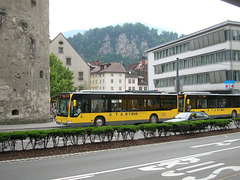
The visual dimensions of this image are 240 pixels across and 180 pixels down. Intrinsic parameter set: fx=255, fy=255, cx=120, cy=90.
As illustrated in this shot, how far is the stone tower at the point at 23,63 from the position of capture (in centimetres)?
2683

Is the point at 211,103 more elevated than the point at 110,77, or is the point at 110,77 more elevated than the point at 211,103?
the point at 110,77

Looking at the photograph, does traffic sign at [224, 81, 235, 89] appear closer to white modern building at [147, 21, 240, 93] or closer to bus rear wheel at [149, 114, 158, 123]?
white modern building at [147, 21, 240, 93]

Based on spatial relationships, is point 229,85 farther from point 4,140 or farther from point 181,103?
point 4,140

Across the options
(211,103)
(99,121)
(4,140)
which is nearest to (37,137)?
(4,140)

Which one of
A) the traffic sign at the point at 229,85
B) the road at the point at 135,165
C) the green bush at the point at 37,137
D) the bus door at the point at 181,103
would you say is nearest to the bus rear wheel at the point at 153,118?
the bus door at the point at 181,103

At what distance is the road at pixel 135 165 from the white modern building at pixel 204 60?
27332 millimetres

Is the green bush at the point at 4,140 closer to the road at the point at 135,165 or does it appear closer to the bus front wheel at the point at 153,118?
the road at the point at 135,165

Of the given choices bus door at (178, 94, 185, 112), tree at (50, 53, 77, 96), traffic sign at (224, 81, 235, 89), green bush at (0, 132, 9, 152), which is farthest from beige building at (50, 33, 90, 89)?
green bush at (0, 132, 9, 152)

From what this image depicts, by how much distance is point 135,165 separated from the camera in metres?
9.29

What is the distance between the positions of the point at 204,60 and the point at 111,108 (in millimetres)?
35410

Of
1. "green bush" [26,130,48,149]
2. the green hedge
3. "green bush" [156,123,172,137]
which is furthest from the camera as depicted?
"green bush" [156,123,172,137]

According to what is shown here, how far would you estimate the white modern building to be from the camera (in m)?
46.9

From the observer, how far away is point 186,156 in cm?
1083

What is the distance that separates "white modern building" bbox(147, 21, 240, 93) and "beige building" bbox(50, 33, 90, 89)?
19254 millimetres
